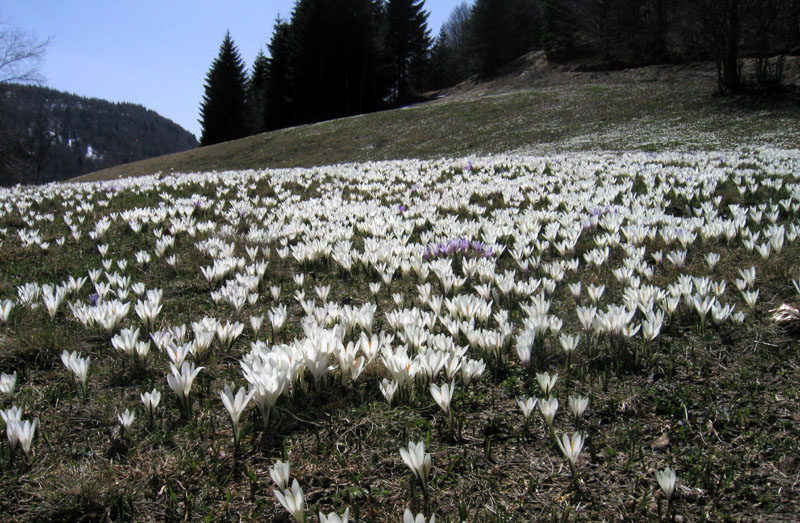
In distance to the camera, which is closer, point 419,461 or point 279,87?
point 419,461

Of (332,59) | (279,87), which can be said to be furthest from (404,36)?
(279,87)

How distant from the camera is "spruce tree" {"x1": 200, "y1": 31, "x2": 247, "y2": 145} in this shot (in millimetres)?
63219

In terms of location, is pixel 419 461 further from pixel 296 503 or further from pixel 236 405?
pixel 236 405

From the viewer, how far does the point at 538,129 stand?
27406 mm

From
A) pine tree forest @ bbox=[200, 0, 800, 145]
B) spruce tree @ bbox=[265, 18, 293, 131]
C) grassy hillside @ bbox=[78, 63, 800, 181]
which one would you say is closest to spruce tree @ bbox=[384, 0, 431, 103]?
pine tree forest @ bbox=[200, 0, 800, 145]

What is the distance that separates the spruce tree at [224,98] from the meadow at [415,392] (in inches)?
2630

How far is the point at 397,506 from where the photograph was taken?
1664 millimetres

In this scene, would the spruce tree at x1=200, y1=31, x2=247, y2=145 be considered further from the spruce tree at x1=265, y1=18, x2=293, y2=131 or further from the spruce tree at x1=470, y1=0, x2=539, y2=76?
the spruce tree at x1=470, y1=0, x2=539, y2=76

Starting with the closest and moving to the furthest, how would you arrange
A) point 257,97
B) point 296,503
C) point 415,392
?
point 296,503 → point 415,392 → point 257,97

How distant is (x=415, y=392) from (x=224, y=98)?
233 feet

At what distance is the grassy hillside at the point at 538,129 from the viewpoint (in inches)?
820

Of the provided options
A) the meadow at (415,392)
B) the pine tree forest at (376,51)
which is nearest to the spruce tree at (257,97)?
the pine tree forest at (376,51)

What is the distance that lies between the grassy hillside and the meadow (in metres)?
17.3

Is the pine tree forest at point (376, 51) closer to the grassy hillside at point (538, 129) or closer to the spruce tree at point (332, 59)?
the spruce tree at point (332, 59)
